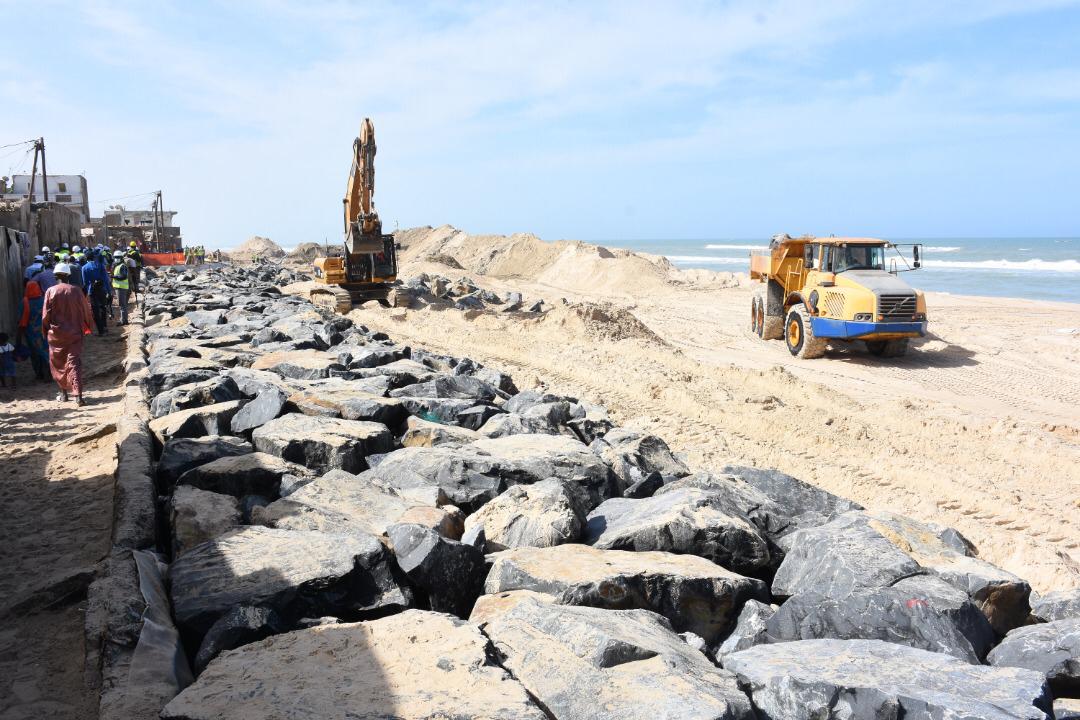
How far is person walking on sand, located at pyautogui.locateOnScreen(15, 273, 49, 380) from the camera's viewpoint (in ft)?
33.1

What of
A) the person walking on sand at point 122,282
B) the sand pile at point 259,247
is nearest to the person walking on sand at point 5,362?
the person walking on sand at point 122,282

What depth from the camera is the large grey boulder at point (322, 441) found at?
5.09 m

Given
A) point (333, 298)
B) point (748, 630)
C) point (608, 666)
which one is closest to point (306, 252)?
point (333, 298)

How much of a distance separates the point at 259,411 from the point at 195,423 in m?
0.46

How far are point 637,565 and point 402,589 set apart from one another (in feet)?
3.31

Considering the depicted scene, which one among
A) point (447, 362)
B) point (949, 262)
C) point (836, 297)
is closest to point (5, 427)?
point (447, 362)

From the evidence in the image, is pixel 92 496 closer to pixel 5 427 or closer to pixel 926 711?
pixel 5 427

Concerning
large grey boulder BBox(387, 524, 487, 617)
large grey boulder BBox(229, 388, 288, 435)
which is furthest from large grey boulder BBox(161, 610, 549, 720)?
large grey boulder BBox(229, 388, 288, 435)

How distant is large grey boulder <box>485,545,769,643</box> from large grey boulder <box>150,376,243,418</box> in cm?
399

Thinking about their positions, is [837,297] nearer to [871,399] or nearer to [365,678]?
[871,399]

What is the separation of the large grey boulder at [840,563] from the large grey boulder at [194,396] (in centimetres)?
476

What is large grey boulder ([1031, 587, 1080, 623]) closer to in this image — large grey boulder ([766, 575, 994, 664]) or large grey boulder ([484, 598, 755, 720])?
large grey boulder ([766, 575, 994, 664])

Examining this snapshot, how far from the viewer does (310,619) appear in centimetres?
305

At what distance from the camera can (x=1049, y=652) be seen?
115 inches
